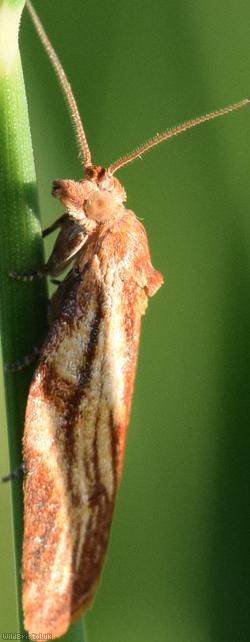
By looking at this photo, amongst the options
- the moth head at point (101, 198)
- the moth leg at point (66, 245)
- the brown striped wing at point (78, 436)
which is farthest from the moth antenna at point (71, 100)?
the brown striped wing at point (78, 436)

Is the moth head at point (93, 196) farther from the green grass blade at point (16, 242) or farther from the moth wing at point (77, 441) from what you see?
the green grass blade at point (16, 242)

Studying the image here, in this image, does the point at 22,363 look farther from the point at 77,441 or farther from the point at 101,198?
the point at 101,198

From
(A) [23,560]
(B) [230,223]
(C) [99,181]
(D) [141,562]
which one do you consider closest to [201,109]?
(B) [230,223]

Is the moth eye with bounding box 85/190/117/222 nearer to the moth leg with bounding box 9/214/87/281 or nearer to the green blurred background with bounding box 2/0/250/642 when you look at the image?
the moth leg with bounding box 9/214/87/281

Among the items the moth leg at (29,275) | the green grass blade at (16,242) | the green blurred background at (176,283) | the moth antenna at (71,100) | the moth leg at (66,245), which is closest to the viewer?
the green grass blade at (16,242)

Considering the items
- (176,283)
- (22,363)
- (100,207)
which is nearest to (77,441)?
(22,363)

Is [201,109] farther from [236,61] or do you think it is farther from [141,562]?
[141,562]
